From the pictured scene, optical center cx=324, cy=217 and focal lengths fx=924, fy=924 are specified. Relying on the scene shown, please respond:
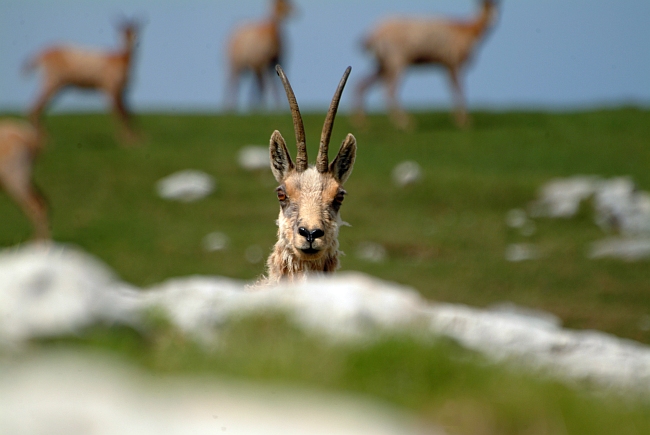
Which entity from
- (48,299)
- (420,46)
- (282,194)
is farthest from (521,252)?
(48,299)

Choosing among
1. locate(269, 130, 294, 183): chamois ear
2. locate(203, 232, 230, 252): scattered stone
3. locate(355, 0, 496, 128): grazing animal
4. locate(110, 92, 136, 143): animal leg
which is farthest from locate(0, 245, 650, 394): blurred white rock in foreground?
locate(355, 0, 496, 128): grazing animal

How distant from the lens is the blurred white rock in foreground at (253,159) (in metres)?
25.9

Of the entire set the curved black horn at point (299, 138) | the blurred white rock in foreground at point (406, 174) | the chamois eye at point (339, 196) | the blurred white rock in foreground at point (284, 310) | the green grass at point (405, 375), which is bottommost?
the green grass at point (405, 375)

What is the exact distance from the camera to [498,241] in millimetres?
21453

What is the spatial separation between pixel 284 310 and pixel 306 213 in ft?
9.82

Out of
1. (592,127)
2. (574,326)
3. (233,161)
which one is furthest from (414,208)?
(592,127)

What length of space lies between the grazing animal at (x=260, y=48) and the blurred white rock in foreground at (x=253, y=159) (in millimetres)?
11200

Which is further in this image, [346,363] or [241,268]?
[241,268]

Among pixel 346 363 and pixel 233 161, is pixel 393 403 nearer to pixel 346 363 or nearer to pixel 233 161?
pixel 346 363

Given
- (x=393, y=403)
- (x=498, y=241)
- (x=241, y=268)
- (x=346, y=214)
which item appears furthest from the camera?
(x=346, y=214)

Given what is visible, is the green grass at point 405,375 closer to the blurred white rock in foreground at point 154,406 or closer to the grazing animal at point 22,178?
the blurred white rock in foreground at point 154,406

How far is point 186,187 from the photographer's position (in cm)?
2395

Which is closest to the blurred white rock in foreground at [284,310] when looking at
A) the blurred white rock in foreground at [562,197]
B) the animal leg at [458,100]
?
the blurred white rock in foreground at [562,197]

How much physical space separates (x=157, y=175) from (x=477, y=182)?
868 centimetres
